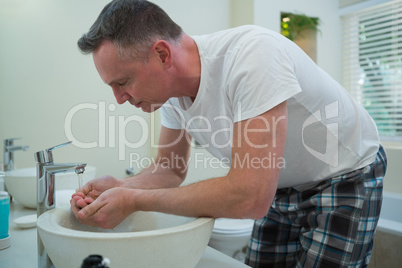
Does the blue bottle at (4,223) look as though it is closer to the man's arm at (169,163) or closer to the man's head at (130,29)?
the man's arm at (169,163)

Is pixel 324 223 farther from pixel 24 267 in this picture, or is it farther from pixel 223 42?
pixel 24 267

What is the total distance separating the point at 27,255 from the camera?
930 millimetres

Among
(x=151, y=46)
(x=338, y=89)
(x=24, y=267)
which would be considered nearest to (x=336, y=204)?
(x=338, y=89)

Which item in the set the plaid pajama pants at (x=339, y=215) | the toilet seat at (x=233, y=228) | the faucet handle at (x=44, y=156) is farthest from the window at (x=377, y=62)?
the faucet handle at (x=44, y=156)

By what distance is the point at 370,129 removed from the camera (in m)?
1.14

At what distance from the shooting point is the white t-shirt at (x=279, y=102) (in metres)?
0.79

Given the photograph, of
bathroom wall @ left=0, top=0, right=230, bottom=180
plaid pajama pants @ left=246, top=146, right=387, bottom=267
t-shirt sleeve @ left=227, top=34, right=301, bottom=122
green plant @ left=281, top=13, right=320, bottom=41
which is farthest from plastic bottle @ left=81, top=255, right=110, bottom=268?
green plant @ left=281, top=13, right=320, bottom=41

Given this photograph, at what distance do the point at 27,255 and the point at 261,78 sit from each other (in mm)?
752

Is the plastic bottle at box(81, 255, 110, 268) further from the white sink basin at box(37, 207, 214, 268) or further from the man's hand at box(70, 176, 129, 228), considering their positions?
Answer: the man's hand at box(70, 176, 129, 228)

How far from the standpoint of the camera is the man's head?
889 millimetres

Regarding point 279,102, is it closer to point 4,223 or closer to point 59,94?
point 4,223

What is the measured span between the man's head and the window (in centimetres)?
260

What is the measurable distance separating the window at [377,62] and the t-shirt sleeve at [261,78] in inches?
98.3

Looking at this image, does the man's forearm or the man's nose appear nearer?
the man's nose
